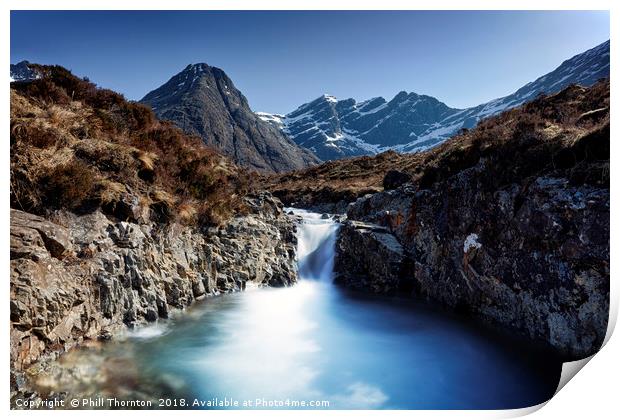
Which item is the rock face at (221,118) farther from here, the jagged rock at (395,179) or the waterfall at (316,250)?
the waterfall at (316,250)

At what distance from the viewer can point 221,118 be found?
125 meters

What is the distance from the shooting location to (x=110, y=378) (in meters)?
6.45

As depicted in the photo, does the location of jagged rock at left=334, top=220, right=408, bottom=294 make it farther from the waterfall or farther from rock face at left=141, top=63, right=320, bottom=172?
rock face at left=141, top=63, right=320, bottom=172

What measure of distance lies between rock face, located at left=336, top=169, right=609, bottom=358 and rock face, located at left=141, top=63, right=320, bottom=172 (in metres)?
91.5

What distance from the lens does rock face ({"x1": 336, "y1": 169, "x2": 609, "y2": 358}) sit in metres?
7.02

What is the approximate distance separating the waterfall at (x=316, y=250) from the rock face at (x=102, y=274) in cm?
256

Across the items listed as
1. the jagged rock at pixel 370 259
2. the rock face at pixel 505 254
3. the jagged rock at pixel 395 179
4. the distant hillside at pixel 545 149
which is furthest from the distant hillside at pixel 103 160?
the jagged rock at pixel 395 179

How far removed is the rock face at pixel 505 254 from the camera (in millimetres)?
7020

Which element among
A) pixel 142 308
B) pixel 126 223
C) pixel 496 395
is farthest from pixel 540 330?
pixel 126 223

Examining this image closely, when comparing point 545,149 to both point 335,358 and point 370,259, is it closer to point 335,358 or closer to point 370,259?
point 335,358

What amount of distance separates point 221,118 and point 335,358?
409ft

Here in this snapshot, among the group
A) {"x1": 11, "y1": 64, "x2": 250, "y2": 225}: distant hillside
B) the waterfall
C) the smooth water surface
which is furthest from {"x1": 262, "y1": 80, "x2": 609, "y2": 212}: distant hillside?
{"x1": 11, "y1": 64, "x2": 250, "y2": 225}: distant hillside

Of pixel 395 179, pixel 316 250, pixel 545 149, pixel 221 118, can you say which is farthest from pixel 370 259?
pixel 221 118

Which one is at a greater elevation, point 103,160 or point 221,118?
point 221,118
